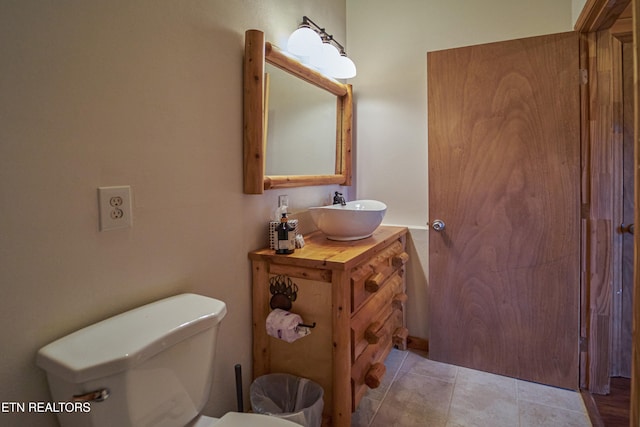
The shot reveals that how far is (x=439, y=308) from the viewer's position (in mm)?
2176

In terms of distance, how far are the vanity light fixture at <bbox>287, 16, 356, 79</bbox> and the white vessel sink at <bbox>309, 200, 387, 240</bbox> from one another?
2.68 feet

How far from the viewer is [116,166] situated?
1.01 meters

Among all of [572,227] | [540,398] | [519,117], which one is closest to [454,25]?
[519,117]

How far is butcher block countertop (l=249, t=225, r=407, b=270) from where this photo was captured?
142 cm

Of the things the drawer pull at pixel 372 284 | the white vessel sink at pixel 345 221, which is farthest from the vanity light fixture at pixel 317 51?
the drawer pull at pixel 372 284

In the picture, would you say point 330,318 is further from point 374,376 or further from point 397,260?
point 397,260

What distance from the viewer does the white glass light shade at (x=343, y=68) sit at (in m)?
2.06

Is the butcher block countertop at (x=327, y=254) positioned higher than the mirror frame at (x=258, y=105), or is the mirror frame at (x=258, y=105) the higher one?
the mirror frame at (x=258, y=105)

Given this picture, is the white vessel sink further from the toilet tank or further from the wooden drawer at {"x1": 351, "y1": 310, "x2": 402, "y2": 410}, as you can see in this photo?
the toilet tank

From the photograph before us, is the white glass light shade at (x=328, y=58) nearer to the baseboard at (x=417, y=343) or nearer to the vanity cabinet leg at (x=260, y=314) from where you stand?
the vanity cabinet leg at (x=260, y=314)

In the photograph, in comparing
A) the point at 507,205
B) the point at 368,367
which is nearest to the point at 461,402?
the point at 368,367

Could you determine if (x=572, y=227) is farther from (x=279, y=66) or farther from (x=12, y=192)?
(x=12, y=192)

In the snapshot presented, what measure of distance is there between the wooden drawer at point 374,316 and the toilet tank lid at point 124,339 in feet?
2.17

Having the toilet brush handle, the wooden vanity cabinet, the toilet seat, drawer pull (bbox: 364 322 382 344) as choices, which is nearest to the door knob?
the wooden vanity cabinet
